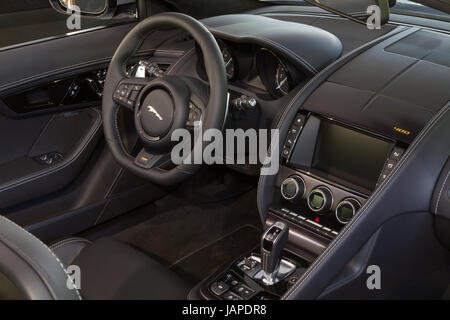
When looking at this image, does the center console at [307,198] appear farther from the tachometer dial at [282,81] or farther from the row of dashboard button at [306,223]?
the tachometer dial at [282,81]

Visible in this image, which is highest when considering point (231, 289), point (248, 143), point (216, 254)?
point (248, 143)

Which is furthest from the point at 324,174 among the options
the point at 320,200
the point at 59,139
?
the point at 59,139

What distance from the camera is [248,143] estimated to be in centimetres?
206

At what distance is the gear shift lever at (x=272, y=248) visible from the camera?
1.63 m

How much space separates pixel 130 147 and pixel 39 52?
0.53m

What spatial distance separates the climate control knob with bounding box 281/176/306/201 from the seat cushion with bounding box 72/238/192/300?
1.45ft

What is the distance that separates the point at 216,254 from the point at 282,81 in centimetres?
89

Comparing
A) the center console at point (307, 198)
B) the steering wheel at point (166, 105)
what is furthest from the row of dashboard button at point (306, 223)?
the steering wheel at point (166, 105)

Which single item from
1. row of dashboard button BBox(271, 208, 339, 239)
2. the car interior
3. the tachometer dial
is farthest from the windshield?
row of dashboard button BBox(271, 208, 339, 239)

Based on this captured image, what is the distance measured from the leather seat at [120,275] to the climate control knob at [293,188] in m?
0.44

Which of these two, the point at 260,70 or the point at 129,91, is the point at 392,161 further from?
the point at 129,91

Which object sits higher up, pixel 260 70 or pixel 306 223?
pixel 260 70
